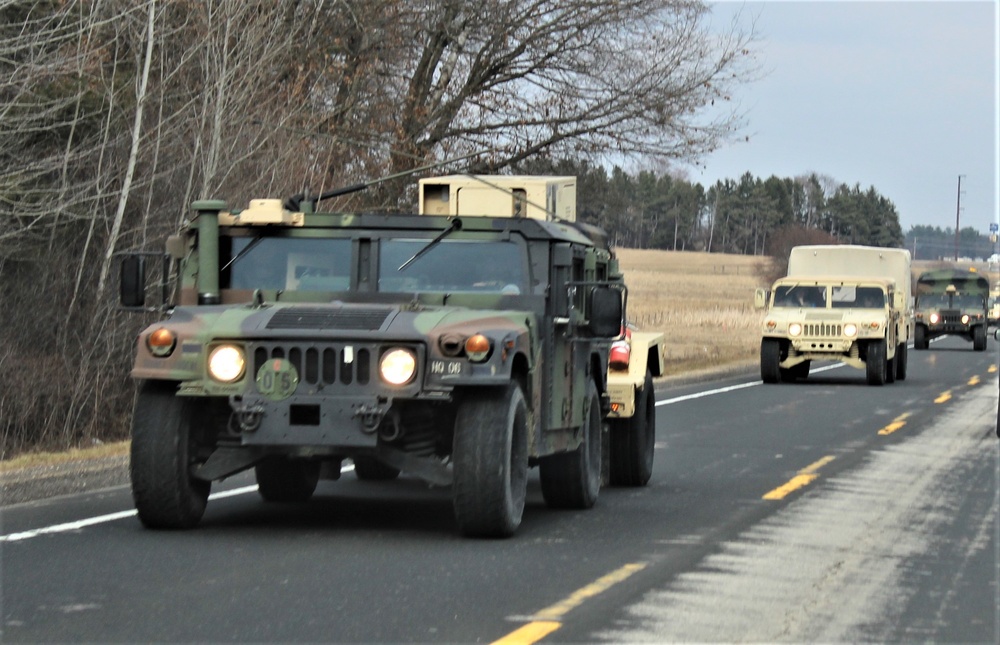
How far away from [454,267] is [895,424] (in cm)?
1106

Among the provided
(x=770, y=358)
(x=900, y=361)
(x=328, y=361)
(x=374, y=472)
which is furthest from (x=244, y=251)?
(x=900, y=361)

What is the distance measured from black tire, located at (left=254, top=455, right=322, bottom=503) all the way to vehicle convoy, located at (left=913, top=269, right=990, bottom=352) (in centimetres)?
4047

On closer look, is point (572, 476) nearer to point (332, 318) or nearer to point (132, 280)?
point (332, 318)

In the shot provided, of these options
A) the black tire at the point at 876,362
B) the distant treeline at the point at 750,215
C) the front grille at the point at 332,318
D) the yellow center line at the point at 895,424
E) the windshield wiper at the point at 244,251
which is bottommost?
the yellow center line at the point at 895,424

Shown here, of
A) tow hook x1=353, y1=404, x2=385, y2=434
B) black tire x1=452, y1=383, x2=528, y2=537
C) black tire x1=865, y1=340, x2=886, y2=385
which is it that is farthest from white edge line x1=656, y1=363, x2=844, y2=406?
tow hook x1=353, y1=404, x2=385, y2=434

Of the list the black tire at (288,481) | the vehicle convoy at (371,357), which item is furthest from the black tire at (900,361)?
the black tire at (288,481)

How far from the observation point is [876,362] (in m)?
28.8

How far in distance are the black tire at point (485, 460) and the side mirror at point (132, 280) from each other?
2448mm

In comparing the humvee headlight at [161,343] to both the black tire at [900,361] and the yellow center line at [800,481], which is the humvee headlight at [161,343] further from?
the black tire at [900,361]

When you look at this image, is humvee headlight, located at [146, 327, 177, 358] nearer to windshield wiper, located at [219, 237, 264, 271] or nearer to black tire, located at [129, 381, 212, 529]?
black tire, located at [129, 381, 212, 529]

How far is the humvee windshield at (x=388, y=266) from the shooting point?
414 inches

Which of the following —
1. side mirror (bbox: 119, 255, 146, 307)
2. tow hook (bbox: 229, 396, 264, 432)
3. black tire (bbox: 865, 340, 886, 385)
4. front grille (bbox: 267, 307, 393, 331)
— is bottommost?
black tire (bbox: 865, 340, 886, 385)

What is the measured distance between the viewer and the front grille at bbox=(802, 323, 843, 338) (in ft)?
96.5

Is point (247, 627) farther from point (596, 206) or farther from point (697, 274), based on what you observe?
point (697, 274)
